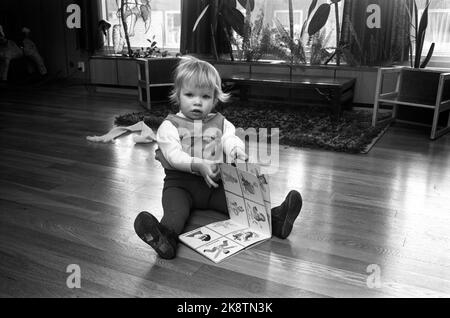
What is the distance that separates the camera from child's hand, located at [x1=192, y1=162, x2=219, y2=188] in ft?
4.42

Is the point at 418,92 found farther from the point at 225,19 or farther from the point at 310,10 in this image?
the point at 225,19

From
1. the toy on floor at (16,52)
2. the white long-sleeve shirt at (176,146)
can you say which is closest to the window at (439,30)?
the white long-sleeve shirt at (176,146)

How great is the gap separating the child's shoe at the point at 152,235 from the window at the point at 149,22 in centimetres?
361

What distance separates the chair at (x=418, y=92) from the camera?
2.64 m

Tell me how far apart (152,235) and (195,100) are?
506 millimetres

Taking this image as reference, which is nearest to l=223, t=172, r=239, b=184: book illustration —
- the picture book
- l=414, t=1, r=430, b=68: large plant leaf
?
the picture book

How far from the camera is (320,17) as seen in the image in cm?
342

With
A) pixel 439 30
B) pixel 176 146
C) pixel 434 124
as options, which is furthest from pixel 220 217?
pixel 439 30

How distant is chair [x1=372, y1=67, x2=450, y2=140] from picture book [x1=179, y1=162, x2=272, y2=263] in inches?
68.4

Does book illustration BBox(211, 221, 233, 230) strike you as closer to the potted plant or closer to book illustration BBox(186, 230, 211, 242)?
book illustration BBox(186, 230, 211, 242)

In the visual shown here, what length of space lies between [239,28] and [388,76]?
132 cm

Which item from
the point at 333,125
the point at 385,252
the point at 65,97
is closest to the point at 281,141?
the point at 333,125

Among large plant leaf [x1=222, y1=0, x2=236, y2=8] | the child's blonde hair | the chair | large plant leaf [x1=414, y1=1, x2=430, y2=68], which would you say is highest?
large plant leaf [x1=222, y1=0, x2=236, y2=8]

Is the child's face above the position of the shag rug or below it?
above
